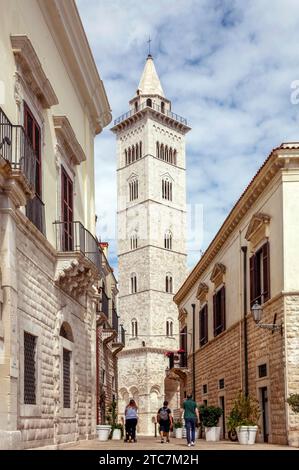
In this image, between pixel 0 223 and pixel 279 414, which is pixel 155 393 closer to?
pixel 279 414

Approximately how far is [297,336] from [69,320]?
20.8 ft

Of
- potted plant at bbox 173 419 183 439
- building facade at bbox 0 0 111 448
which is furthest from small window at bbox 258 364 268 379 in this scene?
potted plant at bbox 173 419 183 439

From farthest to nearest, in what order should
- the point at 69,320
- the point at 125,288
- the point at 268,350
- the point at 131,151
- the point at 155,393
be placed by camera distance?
the point at 131,151, the point at 125,288, the point at 155,393, the point at 268,350, the point at 69,320

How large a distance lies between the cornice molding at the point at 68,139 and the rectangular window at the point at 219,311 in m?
12.1

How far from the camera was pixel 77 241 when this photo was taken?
2084cm

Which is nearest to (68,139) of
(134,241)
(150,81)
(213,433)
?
(213,433)

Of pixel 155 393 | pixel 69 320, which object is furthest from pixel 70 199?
pixel 155 393

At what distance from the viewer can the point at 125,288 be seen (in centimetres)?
8806

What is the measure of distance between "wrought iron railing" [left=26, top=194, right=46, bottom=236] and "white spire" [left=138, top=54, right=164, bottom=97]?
8008 centimetres

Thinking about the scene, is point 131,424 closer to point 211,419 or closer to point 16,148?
point 211,419

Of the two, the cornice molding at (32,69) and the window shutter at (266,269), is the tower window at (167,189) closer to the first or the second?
the window shutter at (266,269)

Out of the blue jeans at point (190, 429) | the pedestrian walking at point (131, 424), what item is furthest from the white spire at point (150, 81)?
the blue jeans at point (190, 429)

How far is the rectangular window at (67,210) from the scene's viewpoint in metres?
19.9

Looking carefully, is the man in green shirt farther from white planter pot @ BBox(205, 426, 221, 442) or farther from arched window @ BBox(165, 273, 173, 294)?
arched window @ BBox(165, 273, 173, 294)
